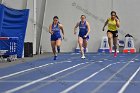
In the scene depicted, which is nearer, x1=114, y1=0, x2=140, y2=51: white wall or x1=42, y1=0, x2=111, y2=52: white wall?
x1=114, y1=0, x2=140, y2=51: white wall

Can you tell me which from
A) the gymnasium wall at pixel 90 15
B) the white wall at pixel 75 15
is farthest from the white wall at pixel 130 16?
the white wall at pixel 75 15

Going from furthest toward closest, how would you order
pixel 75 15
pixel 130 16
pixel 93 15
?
pixel 75 15 < pixel 93 15 < pixel 130 16

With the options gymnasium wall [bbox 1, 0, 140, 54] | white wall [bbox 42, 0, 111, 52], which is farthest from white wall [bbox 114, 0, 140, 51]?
white wall [bbox 42, 0, 111, 52]

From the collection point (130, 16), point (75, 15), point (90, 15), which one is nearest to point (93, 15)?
point (90, 15)

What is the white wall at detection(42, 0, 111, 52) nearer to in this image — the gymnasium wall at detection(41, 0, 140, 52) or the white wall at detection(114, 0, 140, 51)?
the gymnasium wall at detection(41, 0, 140, 52)

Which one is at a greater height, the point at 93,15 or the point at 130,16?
the point at 93,15

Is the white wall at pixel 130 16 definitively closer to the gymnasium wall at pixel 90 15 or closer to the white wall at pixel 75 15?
the gymnasium wall at pixel 90 15

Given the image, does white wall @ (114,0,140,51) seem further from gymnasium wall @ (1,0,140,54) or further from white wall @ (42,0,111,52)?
white wall @ (42,0,111,52)

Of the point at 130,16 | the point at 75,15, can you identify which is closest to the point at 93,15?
the point at 75,15

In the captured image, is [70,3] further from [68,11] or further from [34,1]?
[34,1]

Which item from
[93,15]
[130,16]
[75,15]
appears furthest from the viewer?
[75,15]

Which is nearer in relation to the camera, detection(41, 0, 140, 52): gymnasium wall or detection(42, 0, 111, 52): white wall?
detection(41, 0, 140, 52): gymnasium wall

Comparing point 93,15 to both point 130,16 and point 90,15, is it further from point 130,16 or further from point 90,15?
point 130,16

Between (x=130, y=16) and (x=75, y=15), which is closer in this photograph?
(x=130, y=16)
